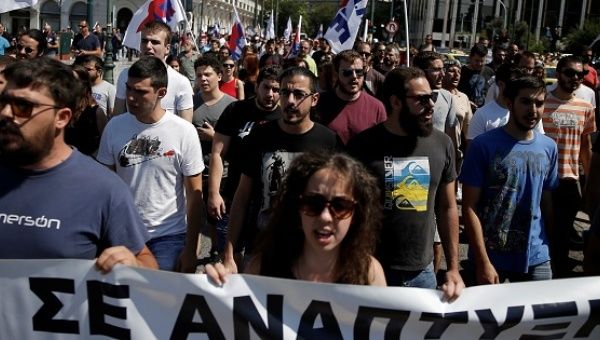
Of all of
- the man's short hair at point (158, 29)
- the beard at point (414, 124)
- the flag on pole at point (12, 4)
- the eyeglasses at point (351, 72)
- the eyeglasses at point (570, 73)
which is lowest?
the beard at point (414, 124)

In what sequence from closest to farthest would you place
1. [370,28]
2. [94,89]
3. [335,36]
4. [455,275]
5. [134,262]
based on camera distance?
[134,262] → [455,275] → [94,89] → [335,36] → [370,28]

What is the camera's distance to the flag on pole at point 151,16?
354 inches

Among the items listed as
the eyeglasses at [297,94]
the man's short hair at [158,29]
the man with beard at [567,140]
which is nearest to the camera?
the eyeglasses at [297,94]

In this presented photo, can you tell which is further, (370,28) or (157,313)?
(370,28)

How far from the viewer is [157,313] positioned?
298cm

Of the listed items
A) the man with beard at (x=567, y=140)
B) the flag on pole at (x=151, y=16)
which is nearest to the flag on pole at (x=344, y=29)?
the flag on pole at (x=151, y=16)

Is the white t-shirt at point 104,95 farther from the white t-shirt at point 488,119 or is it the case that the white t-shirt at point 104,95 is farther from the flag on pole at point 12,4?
the white t-shirt at point 488,119

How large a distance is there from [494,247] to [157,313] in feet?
6.62

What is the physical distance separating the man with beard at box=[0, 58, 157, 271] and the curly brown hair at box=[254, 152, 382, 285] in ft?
1.79

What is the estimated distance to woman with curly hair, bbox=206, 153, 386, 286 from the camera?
2.79 meters

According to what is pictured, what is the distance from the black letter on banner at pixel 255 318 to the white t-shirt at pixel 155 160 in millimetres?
1353

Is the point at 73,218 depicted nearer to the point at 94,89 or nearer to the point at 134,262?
the point at 134,262

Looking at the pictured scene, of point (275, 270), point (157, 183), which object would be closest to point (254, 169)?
point (157, 183)

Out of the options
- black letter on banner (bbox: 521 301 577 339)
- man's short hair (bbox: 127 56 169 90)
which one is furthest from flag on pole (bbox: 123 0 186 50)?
black letter on banner (bbox: 521 301 577 339)
